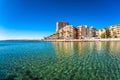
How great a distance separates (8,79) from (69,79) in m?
7.68

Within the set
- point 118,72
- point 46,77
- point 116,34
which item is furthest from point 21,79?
point 116,34

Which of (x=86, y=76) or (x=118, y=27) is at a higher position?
(x=118, y=27)

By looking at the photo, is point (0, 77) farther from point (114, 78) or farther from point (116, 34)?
point (116, 34)

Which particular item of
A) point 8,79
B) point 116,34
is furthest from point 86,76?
point 116,34

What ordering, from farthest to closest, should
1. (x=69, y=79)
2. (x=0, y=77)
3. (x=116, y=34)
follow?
1. (x=116, y=34)
2. (x=0, y=77)
3. (x=69, y=79)

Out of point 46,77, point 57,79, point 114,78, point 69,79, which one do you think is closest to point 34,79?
point 46,77

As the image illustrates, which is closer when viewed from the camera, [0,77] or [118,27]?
[0,77]

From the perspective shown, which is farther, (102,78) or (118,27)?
(118,27)

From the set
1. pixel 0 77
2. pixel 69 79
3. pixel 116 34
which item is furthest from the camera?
pixel 116 34

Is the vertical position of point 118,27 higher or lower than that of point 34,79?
higher

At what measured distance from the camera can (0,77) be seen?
20141mm

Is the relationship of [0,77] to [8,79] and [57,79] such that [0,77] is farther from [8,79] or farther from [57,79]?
[57,79]

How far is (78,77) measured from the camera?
1931 centimetres

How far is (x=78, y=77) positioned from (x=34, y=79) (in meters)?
5.53
